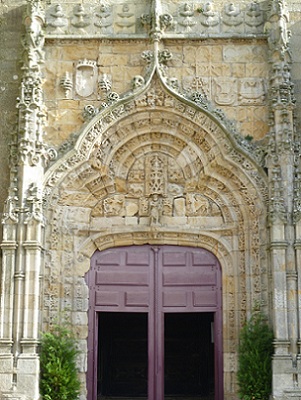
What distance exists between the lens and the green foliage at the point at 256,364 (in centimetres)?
999

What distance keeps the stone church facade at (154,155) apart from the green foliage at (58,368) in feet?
1.10

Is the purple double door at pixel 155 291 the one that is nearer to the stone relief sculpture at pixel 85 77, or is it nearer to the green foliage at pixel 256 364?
the green foliage at pixel 256 364

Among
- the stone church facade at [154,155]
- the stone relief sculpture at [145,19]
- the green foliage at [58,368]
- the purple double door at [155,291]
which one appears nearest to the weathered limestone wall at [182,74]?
the stone church facade at [154,155]

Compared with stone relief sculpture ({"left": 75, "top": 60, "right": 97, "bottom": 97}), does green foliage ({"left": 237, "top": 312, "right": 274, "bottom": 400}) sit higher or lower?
lower

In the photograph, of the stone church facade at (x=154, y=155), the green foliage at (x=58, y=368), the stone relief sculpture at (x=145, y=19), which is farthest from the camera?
the stone relief sculpture at (x=145, y=19)

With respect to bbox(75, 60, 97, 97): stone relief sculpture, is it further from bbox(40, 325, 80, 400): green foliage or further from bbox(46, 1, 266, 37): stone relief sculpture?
bbox(40, 325, 80, 400): green foliage

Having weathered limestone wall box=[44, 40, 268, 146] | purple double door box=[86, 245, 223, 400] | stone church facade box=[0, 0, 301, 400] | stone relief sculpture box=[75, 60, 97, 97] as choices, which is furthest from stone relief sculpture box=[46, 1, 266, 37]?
purple double door box=[86, 245, 223, 400]

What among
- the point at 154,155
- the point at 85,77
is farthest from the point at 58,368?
the point at 85,77

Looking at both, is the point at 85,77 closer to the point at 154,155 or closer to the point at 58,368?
the point at 154,155

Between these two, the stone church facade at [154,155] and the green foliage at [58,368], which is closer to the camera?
the green foliage at [58,368]

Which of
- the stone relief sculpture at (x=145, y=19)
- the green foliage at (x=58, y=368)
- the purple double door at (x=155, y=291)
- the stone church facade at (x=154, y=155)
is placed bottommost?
the green foliage at (x=58, y=368)

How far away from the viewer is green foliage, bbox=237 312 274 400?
32.8ft

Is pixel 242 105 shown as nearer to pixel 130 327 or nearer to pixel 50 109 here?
pixel 50 109

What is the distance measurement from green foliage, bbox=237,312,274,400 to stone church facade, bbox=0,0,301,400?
0.39 m
